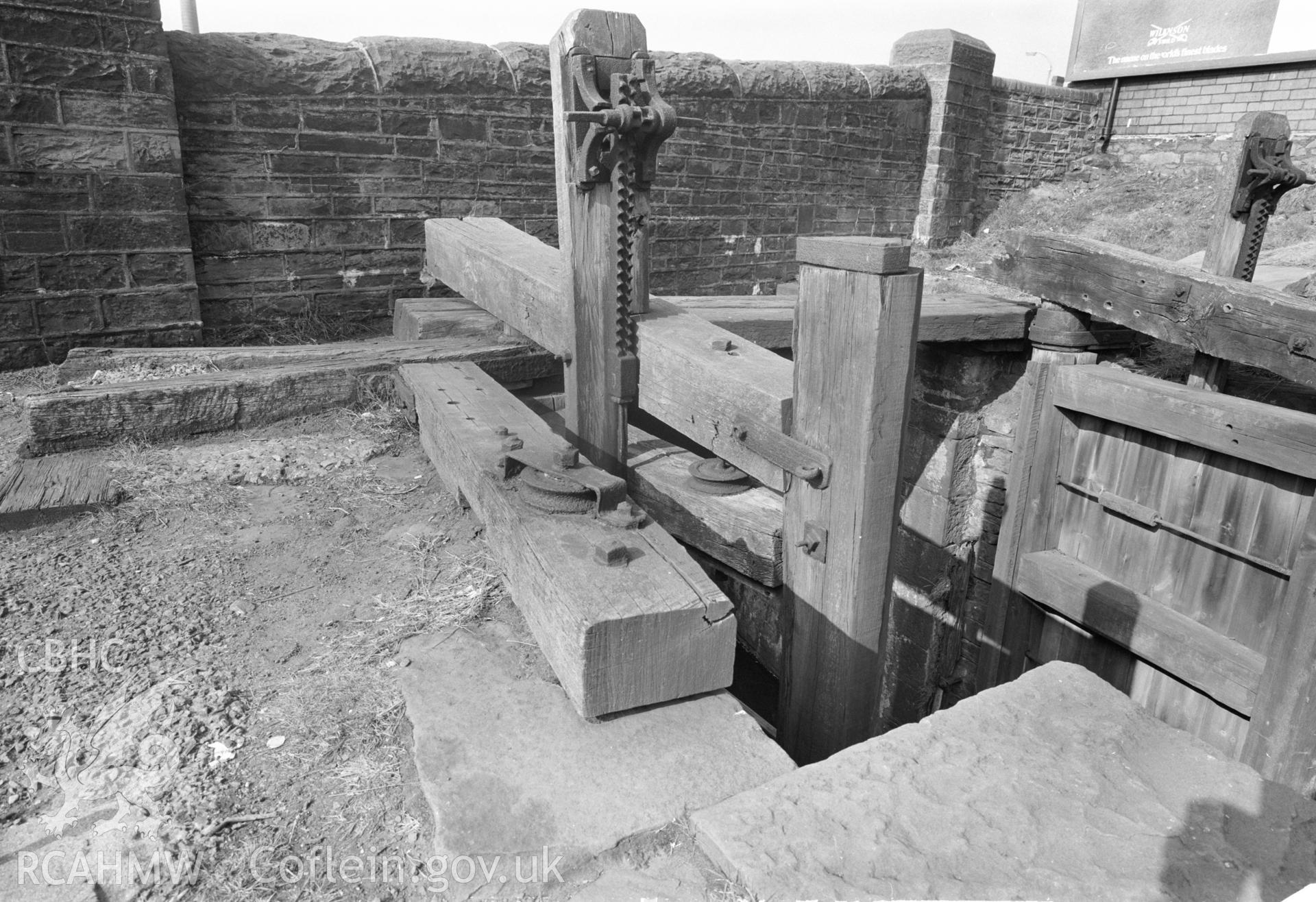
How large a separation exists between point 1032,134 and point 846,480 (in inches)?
471

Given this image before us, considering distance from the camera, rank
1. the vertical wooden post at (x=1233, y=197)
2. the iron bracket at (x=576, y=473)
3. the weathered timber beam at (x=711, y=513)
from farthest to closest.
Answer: the vertical wooden post at (x=1233, y=197), the weathered timber beam at (x=711, y=513), the iron bracket at (x=576, y=473)

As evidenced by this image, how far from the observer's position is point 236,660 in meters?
2.18

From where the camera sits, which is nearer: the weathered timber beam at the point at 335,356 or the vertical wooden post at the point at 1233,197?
the weathered timber beam at the point at 335,356

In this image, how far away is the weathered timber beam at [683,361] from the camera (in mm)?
2439

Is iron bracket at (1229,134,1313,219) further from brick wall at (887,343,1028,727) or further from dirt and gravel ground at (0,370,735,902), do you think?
dirt and gravel ground at (0,370,735,902)

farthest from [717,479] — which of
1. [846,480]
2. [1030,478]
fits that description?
[1030,478]

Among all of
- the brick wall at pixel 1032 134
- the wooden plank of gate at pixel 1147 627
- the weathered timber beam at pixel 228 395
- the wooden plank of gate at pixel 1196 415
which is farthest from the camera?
the brick wall at pixel 1032 134

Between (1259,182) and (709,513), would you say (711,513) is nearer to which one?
(709,513)

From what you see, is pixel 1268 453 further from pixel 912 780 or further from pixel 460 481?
pixel 460 481

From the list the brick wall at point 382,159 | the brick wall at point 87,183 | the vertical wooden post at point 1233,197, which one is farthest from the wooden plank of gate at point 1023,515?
the brick wall at point 87,183

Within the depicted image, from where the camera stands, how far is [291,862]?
1.53 meters

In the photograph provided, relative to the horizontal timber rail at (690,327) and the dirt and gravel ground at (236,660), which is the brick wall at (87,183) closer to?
the dirt and gravel ground at (236,660)

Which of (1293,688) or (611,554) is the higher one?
(611,554)

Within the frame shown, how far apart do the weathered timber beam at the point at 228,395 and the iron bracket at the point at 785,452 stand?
Answer: 233 centimetres
